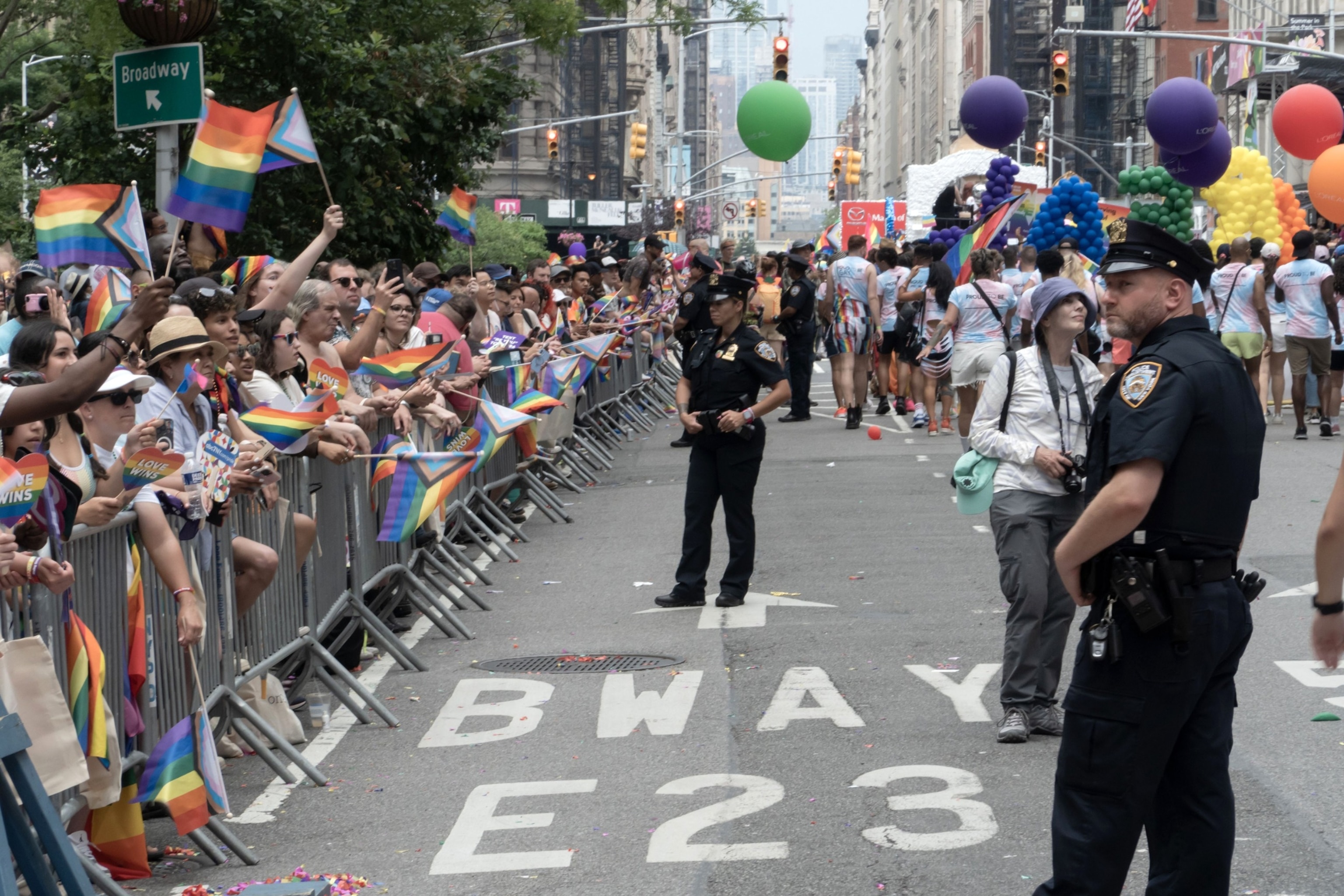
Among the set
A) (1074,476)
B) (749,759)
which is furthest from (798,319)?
(749,759)

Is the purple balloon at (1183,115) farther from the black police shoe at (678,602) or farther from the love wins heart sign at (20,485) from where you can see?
the love wins heart sign at (20,485)

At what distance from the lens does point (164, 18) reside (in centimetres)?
952

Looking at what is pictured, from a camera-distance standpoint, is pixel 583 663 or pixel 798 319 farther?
pixel 798 319

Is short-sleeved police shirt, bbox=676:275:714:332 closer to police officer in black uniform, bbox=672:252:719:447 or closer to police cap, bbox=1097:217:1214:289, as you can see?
police officer in black uniform, bbox=672:252:719:447

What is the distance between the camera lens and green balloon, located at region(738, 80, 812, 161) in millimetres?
24688

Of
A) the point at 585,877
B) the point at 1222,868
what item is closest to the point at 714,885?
the point at 585,877

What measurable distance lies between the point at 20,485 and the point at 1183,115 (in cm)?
2247

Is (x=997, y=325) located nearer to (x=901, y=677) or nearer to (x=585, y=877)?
(x=901, y=677)

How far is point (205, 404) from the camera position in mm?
7500

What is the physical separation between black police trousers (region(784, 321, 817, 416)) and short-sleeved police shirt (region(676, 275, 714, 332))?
21.3ft

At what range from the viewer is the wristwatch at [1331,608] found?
13.9 feet

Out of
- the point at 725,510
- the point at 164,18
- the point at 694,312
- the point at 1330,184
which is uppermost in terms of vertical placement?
the point at 164,18

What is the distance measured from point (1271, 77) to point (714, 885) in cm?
4865

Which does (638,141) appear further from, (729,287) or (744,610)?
(744,610)
